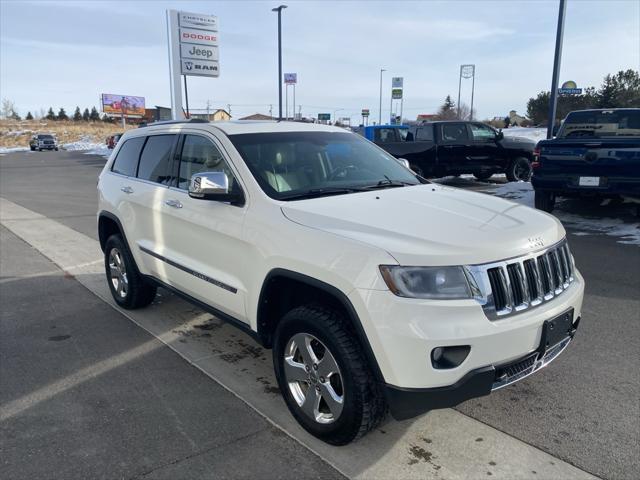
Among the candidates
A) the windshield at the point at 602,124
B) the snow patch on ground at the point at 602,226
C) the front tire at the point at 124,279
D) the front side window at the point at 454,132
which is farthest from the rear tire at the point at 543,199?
the front tire at the point at 124,279

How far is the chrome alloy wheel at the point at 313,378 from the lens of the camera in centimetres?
285

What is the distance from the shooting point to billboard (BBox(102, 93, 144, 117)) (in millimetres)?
89750

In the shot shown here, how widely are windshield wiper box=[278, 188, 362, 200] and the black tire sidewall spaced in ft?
2.57

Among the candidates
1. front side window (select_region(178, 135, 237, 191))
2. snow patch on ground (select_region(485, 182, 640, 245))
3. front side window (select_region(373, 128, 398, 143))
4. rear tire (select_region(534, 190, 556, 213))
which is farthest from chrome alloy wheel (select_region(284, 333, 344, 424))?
front side window (select_region(373, 128, 398, 143))

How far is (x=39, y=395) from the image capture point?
355cm

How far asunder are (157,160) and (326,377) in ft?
8.87

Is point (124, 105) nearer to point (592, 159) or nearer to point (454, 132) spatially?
point (454, 132)

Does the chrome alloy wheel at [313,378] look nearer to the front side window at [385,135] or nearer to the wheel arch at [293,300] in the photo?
the wheel arch at [293,300]

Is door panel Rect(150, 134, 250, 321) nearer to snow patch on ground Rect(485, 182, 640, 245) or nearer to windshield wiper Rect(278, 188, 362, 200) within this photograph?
windshield wiper Rect(278, 188, 362, 200)

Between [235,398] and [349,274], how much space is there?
1.44 meters

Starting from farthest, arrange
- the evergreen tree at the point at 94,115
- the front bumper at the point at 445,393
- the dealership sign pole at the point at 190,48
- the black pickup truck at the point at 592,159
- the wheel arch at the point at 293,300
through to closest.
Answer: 1. the evergreen tree at the point at 94,115
2. the dealership sign pole at the point at 190,48
3. the black pickup truck at the point at 592,159
4. the wheel arch at the point at 293,300
5. the front bumper at the point at 445,393

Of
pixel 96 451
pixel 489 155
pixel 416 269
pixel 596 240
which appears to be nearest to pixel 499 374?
pixel 416 269

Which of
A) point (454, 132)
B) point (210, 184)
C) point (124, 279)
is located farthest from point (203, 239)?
point (454, 132)

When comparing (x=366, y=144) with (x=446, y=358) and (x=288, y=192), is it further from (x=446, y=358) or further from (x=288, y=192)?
(x=446, y=358)
